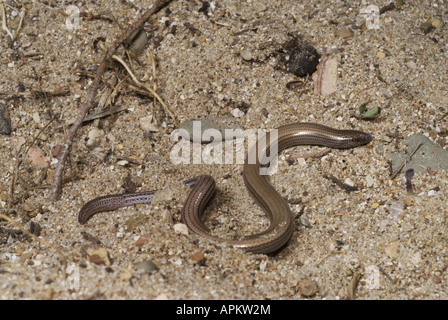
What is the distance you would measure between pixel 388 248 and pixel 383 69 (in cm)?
179

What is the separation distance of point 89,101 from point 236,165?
1.45 m

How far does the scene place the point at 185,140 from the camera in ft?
13.8

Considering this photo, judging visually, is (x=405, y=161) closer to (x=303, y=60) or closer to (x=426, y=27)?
(x=303, y=60)

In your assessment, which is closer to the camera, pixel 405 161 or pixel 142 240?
pixel 142 240

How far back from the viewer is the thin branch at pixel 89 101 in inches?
152

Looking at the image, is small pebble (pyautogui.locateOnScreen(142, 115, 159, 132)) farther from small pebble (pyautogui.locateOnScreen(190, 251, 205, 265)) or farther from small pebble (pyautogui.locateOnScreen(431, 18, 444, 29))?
small pebble (pyautogui.locateOnScreen(431, 18, 444, 29))

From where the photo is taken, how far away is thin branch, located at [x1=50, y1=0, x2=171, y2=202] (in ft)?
12.6

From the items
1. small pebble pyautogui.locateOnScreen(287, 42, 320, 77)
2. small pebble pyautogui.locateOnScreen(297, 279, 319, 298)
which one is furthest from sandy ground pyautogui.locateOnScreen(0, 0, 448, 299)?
small pebble pyautogui.locateOnScreen(287, 42, 320, 77)

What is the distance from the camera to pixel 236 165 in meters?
4.16

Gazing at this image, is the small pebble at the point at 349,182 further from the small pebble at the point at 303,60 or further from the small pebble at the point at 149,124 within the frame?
the small pebble at the point at 149,124

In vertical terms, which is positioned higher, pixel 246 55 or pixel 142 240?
pixel 246 55

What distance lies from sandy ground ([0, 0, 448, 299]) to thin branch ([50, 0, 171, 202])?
0.40 feet

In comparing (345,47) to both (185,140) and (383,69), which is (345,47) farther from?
(185,140)

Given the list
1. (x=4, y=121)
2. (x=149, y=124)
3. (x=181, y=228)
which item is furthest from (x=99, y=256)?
(x=4, y=121)
